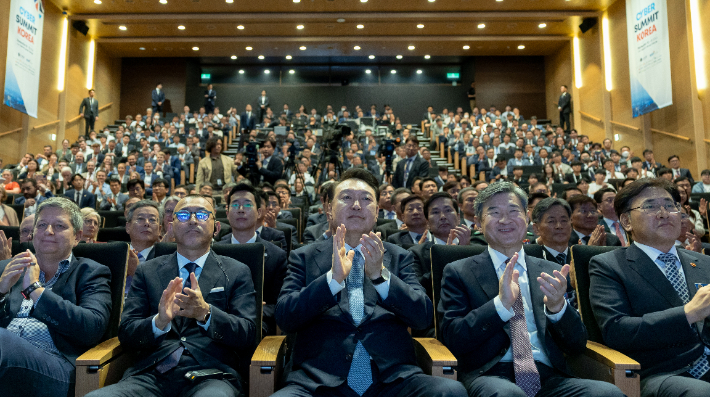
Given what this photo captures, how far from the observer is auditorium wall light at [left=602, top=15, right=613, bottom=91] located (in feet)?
35.0

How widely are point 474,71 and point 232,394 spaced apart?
44.7 ft

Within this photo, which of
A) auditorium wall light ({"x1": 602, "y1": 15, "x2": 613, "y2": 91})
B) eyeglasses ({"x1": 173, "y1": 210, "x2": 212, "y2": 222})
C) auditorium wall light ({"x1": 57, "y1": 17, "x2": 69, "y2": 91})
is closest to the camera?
eyeglasses ({"x1": 173, "y1": 210, "x2": 212, "y2": 222})

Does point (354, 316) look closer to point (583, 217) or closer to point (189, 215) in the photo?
point (189, 215)

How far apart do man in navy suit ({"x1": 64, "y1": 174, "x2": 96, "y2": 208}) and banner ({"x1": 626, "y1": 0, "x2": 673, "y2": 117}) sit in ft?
26.7

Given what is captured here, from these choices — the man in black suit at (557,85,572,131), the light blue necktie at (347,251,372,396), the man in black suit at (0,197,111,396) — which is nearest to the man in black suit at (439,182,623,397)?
the light blue necktie at (347,251,372,396)

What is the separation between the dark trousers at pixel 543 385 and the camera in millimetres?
1566

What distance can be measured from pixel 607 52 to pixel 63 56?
1125cm

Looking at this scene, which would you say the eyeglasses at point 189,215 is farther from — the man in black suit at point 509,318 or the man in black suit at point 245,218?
the man in black suit at point 509,318

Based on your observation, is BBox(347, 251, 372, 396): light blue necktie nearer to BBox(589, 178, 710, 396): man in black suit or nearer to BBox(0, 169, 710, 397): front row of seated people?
BBox(0, 169, 710, 397): front row of seated people

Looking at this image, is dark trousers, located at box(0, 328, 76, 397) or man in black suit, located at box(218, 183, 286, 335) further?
man in black suit, located at box(218, 183, 286, 335)

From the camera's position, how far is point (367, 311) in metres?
1.81

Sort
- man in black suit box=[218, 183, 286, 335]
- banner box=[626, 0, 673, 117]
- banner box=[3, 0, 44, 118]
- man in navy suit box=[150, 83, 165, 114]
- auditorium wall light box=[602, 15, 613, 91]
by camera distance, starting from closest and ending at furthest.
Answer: man in black suit box=[218, 183, 286, 335] < banner box=[626, 0, 673, 117] < banner box=[3, 0, 44, 118] < auditorium wall light box=[602, 15, 613, 91] < man in navy suit box=[150, 83, 165, 114]

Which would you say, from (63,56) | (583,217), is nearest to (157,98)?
(63,56)

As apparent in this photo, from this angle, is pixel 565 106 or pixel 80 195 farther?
pixel 565 106
